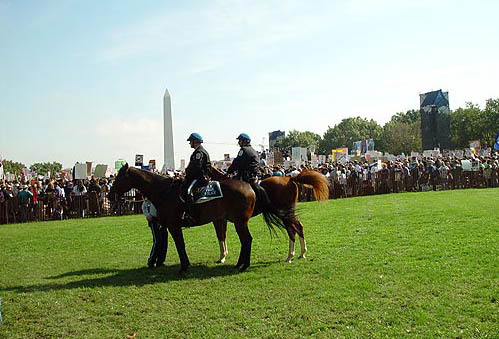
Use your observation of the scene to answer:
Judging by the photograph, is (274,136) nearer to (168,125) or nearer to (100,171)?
(168,125)

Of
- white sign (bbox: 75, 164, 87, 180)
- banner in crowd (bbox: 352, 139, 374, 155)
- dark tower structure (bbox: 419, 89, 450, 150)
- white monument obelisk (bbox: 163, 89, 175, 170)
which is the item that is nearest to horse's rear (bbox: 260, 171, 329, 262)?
white sign (bbox: 75, 164, 87, 180)

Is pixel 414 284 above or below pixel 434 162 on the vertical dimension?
below

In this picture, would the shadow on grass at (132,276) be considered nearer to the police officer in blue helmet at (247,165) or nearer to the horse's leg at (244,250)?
the horse's leg at (244,250)

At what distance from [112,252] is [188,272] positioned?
12.2 ft

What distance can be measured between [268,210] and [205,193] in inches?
60.3

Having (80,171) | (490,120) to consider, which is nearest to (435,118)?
(490,120)

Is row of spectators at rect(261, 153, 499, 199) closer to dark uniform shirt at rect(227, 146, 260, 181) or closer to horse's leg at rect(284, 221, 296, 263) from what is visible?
horse's leg at rect(284, 221, 296, 263)

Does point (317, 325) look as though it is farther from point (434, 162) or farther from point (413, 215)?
point (434, 162)

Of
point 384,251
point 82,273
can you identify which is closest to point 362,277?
point 384,251

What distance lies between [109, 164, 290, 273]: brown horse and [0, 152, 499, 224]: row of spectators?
45.7ft

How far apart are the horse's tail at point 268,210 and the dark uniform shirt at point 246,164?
277 millimetres

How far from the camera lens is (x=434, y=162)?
1227 inches

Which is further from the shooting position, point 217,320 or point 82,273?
point 82,273

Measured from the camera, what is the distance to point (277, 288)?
7926 mm
